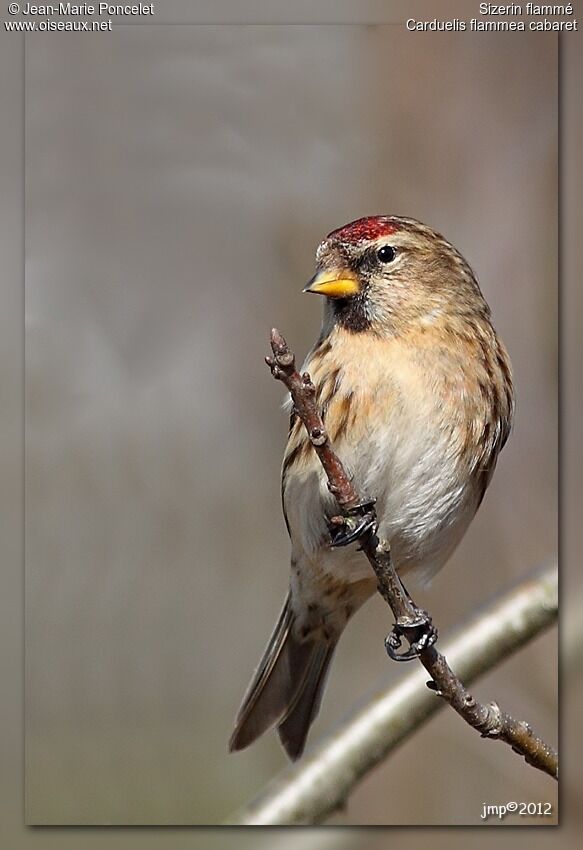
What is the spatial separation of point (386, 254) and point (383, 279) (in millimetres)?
44

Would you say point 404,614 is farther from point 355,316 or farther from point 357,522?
point 355,316

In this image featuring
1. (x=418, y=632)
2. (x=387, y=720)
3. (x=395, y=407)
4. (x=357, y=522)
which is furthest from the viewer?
(x=387, y=720)

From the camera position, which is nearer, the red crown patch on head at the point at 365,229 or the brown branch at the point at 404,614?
the brown branch at the point at 404,614

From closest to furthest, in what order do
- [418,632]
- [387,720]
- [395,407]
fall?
[418,632]
[395,407]
[387,720]

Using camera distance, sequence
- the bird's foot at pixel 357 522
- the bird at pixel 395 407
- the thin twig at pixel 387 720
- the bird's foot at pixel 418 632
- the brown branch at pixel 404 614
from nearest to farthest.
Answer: the brown branch at pixel 404 614, the bird's foot at pixel 357 522, the bird's foot at pixel 418 632, the bird at pixel 395 407, the thin twig at pixel 387 720

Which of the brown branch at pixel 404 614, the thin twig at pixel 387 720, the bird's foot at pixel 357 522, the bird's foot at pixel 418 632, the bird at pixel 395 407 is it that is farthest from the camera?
the thin twig at pixel 387 720

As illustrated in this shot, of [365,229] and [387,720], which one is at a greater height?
[365,229]

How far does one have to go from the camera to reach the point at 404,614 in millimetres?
1722

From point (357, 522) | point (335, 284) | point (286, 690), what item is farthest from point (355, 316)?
point (286, 690)

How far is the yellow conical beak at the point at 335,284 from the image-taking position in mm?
1981

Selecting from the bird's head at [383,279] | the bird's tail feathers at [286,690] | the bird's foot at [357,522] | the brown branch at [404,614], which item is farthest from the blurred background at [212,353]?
the bird's foot at [357,522]

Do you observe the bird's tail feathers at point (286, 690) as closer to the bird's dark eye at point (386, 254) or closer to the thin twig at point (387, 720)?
the thin twig at point (387, 720)

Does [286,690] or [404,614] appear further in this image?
[286,690]

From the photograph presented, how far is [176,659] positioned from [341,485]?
74cm
